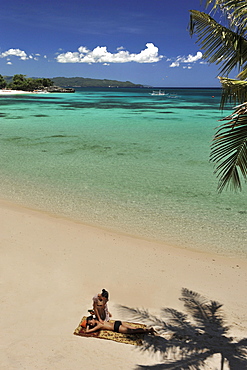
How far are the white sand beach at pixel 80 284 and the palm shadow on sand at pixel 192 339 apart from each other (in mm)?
179

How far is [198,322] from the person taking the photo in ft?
16.1

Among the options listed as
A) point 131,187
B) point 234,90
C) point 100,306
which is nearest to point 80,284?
point 100,306

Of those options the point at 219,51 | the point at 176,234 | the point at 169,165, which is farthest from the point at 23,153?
the point at 219,51

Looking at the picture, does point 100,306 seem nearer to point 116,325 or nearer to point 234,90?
point 116,325

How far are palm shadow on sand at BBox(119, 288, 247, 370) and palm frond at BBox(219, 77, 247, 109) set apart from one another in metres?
3.36

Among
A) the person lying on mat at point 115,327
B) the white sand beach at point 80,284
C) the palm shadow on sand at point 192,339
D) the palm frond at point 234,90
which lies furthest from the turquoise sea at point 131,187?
the palm frond at point 234,90

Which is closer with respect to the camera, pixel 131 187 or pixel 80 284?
pixel 80 284

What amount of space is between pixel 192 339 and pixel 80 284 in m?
2.25

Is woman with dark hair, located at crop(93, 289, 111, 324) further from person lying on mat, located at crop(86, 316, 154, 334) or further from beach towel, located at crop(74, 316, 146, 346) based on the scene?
beach towel, located at crop(74, 316, 146, 346)

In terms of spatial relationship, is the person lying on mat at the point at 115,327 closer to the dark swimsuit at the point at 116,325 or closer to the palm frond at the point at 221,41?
the dark swimsuit at the point at 116,325

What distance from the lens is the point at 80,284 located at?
5863 millimetres

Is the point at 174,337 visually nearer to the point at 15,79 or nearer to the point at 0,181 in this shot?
the point at 0,181

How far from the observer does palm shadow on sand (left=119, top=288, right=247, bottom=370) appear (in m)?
4.09

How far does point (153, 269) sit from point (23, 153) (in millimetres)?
13167
